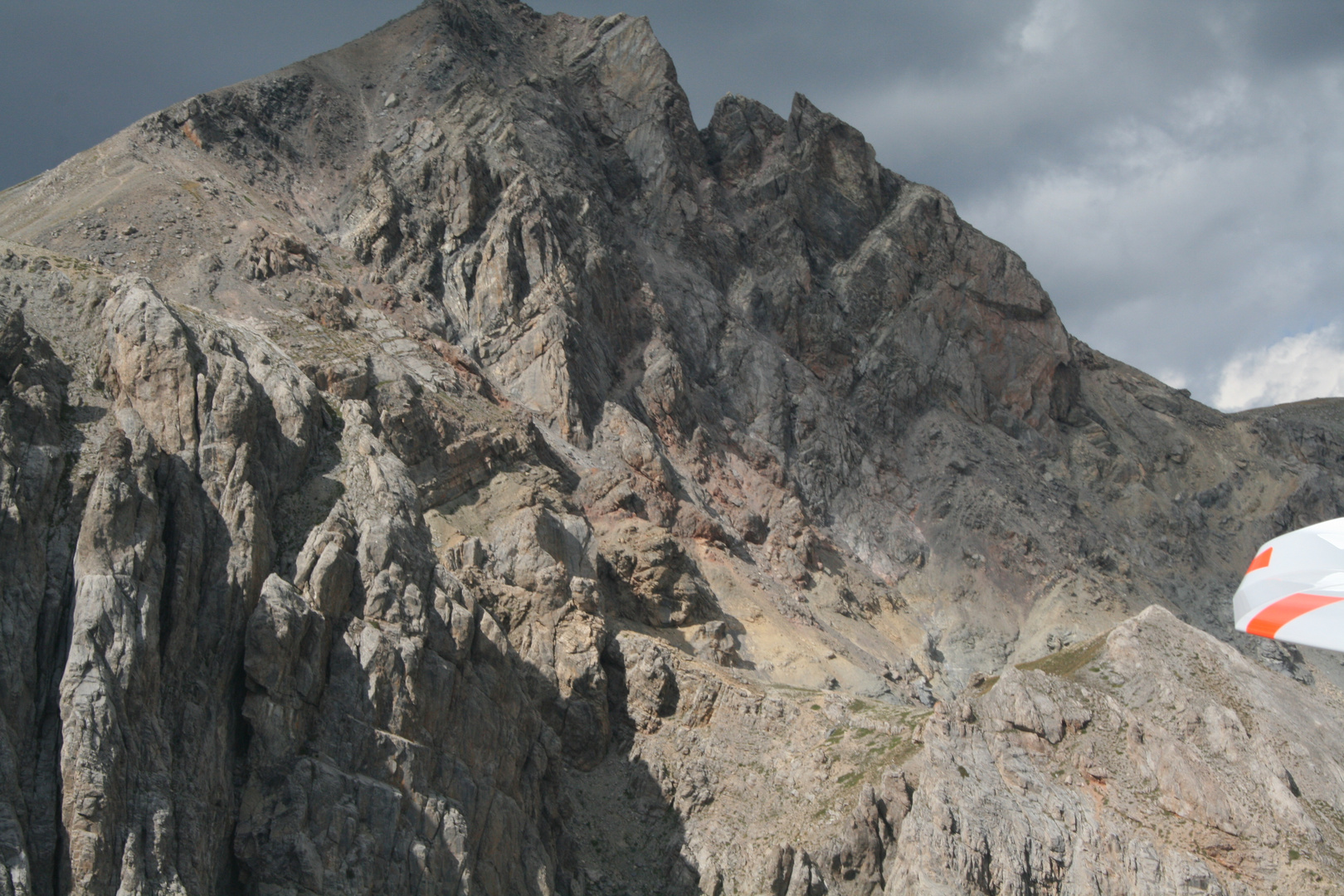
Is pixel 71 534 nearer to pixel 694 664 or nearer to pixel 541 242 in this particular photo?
pixel 694 664

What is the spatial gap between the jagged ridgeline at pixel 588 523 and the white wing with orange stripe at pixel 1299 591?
68.4 ft

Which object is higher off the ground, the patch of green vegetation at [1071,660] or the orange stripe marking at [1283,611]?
the patch of green vegetation at [1071,660]

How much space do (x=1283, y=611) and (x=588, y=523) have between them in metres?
45.6

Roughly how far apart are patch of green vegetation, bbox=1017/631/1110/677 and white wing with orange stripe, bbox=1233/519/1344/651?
79.9 feet

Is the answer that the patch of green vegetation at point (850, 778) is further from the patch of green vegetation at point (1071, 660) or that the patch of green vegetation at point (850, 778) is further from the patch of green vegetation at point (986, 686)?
the patch of green vegetation at point (1071, 660)

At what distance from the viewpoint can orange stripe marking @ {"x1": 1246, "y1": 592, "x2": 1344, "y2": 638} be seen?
11.3 m

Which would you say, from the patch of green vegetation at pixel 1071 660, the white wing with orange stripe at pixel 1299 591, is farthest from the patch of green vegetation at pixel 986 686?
the white wing with orange stripe at pixel 1299 591

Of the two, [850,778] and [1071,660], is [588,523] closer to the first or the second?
[850,778]

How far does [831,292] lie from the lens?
321ft

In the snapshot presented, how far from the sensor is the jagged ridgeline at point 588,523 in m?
24.8

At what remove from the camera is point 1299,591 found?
11914 mm

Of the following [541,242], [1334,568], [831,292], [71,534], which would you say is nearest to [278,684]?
[71,534]

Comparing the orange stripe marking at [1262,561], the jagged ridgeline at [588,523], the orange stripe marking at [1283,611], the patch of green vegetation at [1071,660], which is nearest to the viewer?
the orange stripe marking at [1283,611]

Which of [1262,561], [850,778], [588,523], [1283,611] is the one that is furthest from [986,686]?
[1283,611]
